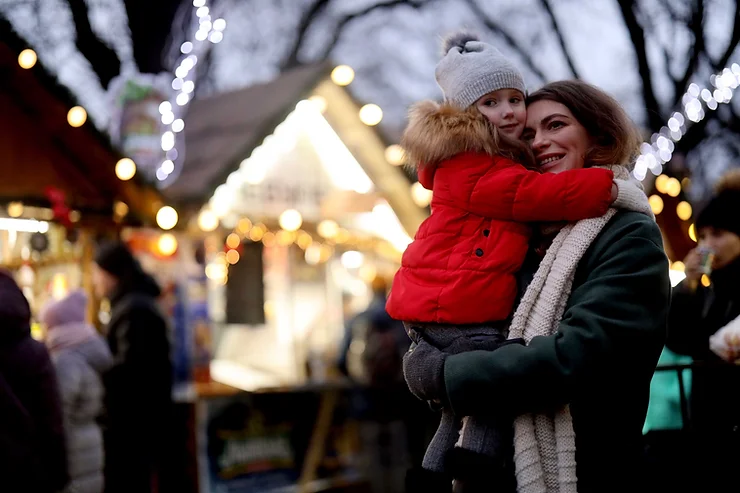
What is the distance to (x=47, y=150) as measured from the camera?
7.05 metres

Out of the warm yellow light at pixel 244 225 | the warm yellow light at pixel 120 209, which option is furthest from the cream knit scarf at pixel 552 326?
the warm yellow light at pixel 244 225

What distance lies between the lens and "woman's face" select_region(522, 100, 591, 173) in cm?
251

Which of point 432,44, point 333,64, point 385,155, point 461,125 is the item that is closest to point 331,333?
point 385,155

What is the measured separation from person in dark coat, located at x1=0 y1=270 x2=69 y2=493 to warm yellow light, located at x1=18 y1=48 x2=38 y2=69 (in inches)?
105

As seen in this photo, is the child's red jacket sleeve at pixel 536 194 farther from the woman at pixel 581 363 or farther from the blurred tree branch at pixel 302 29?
the blurred tree branch at pixel 302 29

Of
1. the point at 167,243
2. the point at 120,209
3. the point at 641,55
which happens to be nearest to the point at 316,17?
the point at 641,55

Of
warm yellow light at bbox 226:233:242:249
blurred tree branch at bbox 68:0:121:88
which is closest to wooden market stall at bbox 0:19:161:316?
warm yellow light at bbox 226:233:242:249

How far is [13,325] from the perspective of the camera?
4.30 m

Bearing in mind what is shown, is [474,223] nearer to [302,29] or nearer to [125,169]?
[125,169]

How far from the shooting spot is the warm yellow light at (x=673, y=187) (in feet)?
29.0

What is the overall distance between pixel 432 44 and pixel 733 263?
20.2m

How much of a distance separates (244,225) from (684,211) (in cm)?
436

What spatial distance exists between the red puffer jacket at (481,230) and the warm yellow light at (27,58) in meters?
4.94

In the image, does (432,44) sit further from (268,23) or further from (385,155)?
(385,155)
